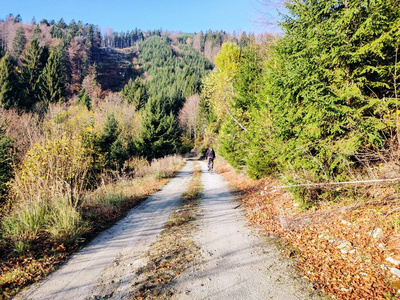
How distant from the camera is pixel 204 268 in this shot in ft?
10.9

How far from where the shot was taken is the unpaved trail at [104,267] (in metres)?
2.80

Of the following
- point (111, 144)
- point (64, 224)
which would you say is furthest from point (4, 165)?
point (111, 144)

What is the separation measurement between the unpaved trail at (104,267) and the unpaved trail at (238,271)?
100cm

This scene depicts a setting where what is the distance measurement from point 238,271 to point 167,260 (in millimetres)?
1251

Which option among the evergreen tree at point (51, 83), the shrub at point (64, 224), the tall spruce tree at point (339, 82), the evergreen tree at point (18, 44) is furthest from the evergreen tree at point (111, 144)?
the evergreen tree at point (18, 44)

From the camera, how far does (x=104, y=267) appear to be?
3438mm

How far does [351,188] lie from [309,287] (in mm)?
2793

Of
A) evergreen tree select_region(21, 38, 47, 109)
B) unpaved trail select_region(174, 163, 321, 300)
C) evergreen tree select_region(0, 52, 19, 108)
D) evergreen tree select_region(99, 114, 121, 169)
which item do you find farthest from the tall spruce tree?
evergreen tree select_region(21, 38, 47, 109)

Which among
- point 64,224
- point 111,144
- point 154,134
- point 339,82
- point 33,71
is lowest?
point 64,224

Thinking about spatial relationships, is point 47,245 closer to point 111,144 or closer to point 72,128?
point 72,128

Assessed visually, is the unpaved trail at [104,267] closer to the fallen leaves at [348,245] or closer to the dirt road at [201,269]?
the dirt road at [201,269]

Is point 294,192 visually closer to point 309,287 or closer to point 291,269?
point 291,269

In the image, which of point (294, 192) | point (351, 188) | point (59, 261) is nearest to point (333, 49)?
point (351, 188)

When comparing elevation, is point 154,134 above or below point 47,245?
above
